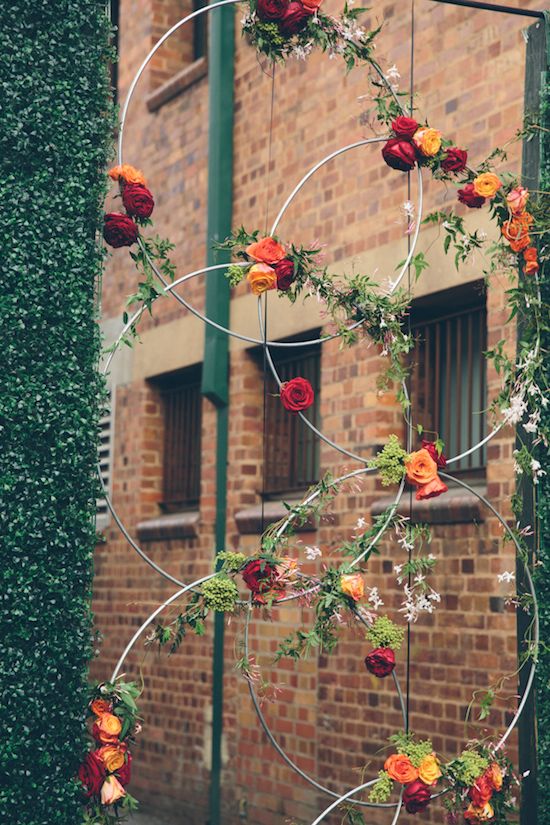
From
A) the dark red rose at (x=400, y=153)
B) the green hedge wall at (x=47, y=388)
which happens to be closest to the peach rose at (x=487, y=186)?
the dark red rose at (x=400, y=153)

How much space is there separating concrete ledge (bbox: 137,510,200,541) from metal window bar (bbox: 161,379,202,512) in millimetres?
141

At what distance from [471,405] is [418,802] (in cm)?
278

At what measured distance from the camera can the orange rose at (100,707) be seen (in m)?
4.52

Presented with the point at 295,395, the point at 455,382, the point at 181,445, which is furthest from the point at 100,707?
the point at 181,445

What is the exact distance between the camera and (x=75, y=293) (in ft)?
15.1

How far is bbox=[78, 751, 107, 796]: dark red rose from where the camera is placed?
4.43 m

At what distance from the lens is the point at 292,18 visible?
520 cm

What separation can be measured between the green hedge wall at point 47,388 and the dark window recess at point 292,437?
13.7 ft

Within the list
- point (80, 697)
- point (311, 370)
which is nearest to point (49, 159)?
point (80, 697)

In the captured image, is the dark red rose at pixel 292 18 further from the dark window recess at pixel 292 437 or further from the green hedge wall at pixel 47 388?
the dark window recess at pixel 292 437

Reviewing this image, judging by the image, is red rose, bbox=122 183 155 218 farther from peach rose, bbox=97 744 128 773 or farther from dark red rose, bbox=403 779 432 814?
dark red rose, bbox=403 779 432 814

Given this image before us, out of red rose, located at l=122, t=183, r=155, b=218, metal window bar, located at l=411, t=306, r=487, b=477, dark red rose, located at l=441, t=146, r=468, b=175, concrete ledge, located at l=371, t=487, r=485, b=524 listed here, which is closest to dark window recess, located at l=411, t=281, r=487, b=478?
metal window bar, located at l=411, t=306, r=487, b=477

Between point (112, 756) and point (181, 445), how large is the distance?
6.21m

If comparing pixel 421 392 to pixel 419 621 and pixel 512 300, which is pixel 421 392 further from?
pixel 512 300
